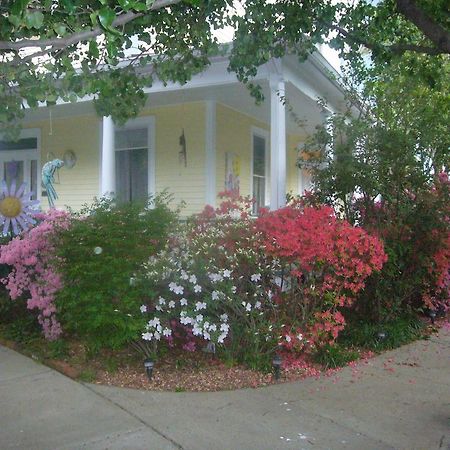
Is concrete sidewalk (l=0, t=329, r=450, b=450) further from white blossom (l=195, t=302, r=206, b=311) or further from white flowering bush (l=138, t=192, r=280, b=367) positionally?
white blossom (l=195, t=302, r=206, b=311)

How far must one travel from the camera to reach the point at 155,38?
5941 millimetres

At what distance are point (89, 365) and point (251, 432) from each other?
2.09 meters

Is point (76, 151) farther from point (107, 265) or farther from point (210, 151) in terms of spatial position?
point (107, 265)

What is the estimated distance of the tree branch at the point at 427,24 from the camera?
603cm

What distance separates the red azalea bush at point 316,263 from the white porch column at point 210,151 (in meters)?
4.48

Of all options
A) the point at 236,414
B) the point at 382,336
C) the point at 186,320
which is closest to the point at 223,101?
the point at 382,336

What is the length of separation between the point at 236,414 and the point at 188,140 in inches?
262

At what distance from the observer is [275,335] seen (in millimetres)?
5281

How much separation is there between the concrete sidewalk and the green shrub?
1.81 ft

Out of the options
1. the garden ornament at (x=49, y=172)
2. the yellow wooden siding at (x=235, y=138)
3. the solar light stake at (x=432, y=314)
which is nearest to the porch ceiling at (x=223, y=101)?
the yellow wooden siding at (x=235, y=138)

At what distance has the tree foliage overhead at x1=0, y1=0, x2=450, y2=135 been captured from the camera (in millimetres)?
3350

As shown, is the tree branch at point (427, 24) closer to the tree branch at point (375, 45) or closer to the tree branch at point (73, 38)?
the tree branch at point (375, 45)

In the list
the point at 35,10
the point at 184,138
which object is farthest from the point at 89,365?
the point at 184,138

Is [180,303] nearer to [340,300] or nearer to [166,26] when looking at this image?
[340,300]
